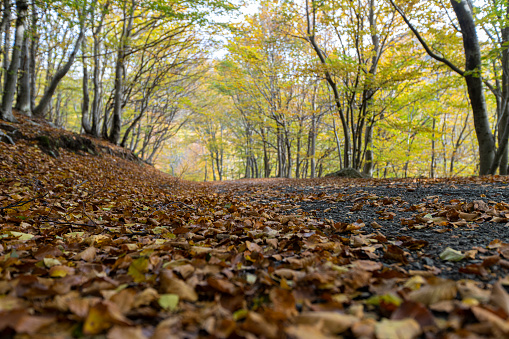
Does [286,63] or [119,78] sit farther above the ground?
[286,63]

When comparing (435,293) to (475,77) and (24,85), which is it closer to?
(475,77)

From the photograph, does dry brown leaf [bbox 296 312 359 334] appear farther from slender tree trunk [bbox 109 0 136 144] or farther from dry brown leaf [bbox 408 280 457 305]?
slender tree trunk [bbox 109 0 136 144]

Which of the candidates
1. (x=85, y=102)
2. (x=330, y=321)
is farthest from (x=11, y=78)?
(x=330, y=321)

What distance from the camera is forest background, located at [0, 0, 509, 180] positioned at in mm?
6152

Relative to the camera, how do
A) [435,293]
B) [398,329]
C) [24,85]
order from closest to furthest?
[398,329] < [435,293] < [24,85]

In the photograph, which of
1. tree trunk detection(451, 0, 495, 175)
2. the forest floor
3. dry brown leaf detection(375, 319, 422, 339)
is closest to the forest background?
tree trunk detection(451, 0, 495, 175)

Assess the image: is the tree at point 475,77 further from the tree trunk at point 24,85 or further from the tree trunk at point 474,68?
the tree trunk at point 24,85

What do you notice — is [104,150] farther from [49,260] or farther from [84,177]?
[49,260]

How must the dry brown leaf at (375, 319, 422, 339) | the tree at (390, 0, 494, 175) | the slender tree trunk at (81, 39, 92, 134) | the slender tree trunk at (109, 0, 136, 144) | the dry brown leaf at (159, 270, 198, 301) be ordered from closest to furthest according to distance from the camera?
the dry brown leaf at (375, 319, 422, 339), the dry brown leaf at (159, 270, 198, 301), the tree at (390, 0, 494, 175), the slender tree trunk at (109, 0, 136, 144), the slender tree trunk at (81, 39, 92, 134)

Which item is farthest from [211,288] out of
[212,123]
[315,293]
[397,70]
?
[212,123]

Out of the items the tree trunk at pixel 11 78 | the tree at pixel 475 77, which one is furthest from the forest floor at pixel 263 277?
the tree trunk at pixel 11 78

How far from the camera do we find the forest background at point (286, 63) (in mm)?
6152

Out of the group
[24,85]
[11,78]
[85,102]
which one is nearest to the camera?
[11,78]

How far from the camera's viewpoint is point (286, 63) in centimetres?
1290
